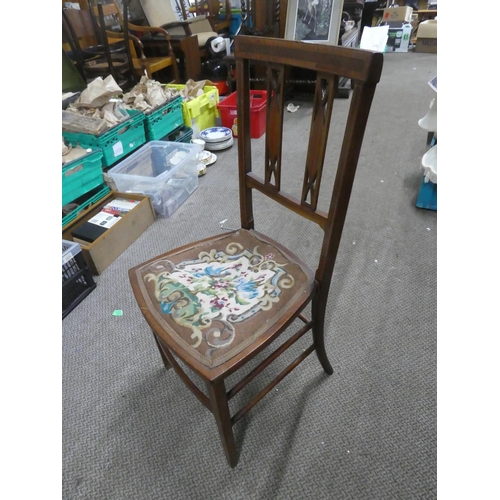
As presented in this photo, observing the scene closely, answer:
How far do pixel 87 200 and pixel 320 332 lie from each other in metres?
1.44

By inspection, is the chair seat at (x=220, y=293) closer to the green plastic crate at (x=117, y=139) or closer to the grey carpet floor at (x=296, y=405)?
the grey carpet floor at (x=296, y=405)

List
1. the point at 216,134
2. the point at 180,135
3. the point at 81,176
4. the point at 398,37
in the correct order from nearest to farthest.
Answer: the point at 81,176, the point at 180,135, the point at 216,134, the point at 398,37

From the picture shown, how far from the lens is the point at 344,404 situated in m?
1.03

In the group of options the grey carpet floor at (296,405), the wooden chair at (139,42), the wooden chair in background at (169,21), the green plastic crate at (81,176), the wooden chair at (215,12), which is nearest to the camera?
the grey carpet floor at (296,405)

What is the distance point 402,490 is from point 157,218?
158cm

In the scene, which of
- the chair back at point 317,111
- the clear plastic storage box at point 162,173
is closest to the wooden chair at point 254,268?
the chair back at point 317,111

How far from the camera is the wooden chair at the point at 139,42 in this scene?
2674 millimetres

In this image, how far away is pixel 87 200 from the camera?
1.76 metres

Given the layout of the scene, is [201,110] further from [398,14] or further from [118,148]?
[398,14]

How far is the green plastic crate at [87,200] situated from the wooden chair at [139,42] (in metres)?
1.37

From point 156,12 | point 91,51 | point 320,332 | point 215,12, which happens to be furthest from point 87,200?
point 215,12

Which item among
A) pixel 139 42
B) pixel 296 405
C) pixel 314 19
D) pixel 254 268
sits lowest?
pixel 296 405

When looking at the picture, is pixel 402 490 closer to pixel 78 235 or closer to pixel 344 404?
pixel 344 404

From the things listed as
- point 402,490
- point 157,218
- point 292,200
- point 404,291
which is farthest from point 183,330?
point 157,218
